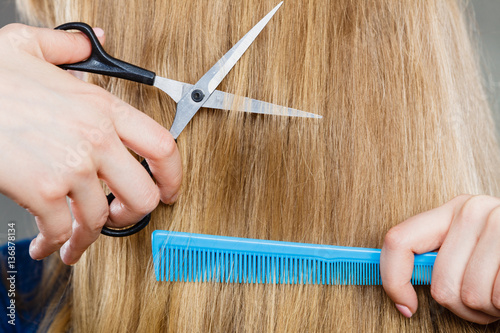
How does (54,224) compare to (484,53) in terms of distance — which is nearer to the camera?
(54,224)

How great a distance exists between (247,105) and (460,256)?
41 cm

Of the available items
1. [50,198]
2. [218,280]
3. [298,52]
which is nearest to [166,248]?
[218,280]

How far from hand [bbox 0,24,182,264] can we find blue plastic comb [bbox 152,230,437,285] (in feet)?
0.43

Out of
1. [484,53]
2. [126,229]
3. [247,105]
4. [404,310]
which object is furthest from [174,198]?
[484,53]

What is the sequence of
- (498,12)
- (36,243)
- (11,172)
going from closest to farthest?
1. (11,172)
2. (36,243)
3. (498,12)

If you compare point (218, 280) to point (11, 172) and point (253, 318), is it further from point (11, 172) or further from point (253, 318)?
point (11, 172)

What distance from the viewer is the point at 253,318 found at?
2.49 feet

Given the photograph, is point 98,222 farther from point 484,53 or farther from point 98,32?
point 484,53

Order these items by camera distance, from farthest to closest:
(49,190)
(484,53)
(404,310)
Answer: (484,53), (404,310), (49,190)

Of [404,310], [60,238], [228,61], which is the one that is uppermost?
[228,61]

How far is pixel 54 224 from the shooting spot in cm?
54

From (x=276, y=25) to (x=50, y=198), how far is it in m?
0.47

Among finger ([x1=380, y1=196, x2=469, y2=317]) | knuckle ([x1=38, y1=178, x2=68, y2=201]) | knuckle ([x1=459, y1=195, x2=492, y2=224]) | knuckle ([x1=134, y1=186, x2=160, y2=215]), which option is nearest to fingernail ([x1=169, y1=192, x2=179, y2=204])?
knuckle ([x1=134, y1=186, x2=160, y2=215])

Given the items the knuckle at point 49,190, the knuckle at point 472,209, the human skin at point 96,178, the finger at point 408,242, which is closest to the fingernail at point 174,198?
the human skin at point 96,178
